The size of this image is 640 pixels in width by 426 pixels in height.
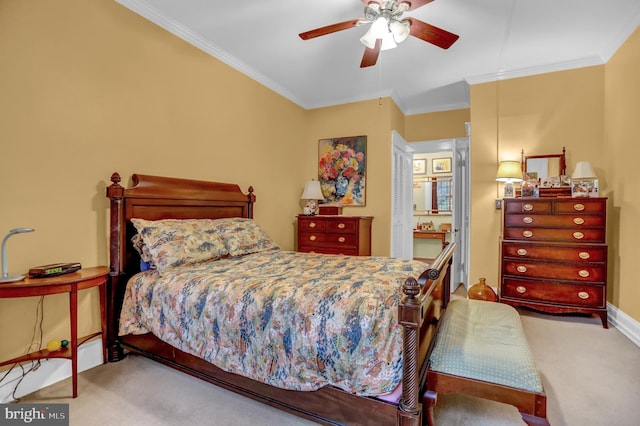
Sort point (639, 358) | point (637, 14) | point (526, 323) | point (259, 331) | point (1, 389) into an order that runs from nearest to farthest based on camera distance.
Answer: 1. point (259, 331)
2. point (1, 389)
3. point (639, 358)
4. point (637, 14)
5. point (526, 323)

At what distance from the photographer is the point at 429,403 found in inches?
59.6

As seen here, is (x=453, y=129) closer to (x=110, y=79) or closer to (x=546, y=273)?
(x=546, y=273)

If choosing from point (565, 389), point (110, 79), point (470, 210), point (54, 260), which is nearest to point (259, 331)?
point (54, 260)

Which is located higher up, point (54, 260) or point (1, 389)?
point (54, 260)

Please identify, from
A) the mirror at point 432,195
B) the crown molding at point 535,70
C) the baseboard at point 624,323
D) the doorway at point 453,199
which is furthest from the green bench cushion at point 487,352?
the mirror at point 432,195

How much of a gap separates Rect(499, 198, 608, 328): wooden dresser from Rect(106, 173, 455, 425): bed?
52.1 inches

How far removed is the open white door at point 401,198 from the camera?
468 cm

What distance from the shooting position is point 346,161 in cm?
478

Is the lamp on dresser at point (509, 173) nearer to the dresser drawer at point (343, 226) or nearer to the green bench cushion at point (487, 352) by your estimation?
the dresser drawer at point (343, 226)

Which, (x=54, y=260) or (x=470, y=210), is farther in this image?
(x=470, y=210)

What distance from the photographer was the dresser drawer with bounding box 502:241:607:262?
122 inches

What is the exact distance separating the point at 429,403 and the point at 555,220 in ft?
9.00

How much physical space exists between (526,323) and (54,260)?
410 centimetres

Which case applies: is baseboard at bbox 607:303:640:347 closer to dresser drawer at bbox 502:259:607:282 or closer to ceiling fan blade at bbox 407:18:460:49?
dresser drawer at bbox 502:259:607:282
